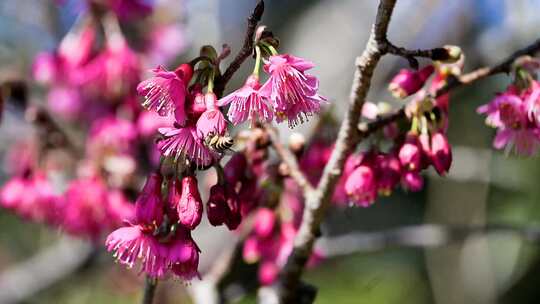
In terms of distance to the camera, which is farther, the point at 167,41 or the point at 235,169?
the point at 167,41

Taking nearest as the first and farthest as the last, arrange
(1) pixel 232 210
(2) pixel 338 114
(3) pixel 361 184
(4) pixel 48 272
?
(1) pixel 232 210 → (3) pixel 361 184 → (2) pixel 338 114 → (4) pixel 48 272

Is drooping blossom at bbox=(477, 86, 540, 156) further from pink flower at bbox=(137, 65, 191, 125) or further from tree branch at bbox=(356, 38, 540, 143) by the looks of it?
pink flower at bbox=(137, 65, 191, 125)

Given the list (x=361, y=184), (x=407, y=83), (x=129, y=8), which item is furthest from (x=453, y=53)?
(x=129, y=8)

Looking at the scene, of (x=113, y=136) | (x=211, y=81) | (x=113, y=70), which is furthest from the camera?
(x=113, y=70)

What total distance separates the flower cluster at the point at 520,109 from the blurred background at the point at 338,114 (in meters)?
0.66

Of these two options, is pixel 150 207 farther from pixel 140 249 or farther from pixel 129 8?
pixel 129 8

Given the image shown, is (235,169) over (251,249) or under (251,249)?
over

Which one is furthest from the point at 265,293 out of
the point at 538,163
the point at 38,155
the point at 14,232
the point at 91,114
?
the point at 538,163

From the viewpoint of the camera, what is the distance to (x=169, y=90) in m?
1.39

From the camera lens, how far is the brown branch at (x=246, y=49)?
1.35 metres

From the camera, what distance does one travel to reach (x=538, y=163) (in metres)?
8.36

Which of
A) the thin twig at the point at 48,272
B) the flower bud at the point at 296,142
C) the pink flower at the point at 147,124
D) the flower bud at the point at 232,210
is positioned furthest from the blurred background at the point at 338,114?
the flower bud at the point at 232,210

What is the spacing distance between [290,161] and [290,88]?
57 cm

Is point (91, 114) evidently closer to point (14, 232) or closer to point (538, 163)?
point (14, 232)
